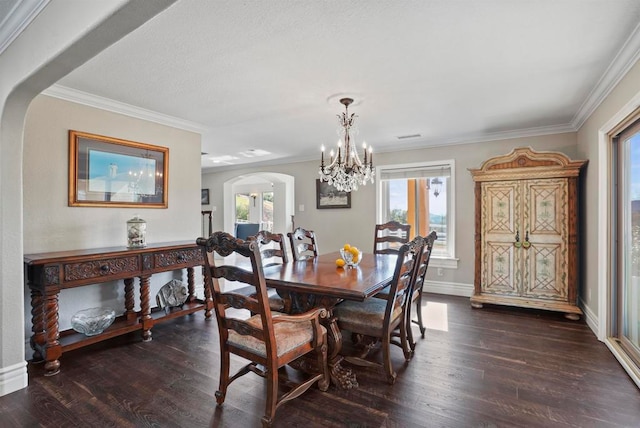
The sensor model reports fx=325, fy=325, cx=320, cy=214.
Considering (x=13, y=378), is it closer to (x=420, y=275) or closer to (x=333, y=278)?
(x=333, y=278)

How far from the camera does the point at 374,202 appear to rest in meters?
5.28

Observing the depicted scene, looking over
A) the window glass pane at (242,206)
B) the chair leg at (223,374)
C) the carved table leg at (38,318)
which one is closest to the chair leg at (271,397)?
the chair leg at (223,374)

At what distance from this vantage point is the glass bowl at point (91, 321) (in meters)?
2.71

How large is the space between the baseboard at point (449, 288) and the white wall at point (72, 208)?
3522 millimetres

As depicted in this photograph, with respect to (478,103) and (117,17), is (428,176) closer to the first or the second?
Answer: (478,103)

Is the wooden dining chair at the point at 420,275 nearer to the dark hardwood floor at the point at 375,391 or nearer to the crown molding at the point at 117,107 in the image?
the dark hardwood floor at the point at 375,391

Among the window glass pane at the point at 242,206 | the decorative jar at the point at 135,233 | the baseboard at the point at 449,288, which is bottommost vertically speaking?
the baseboard at the point at 449,288

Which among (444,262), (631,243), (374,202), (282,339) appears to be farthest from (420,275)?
(374,202)

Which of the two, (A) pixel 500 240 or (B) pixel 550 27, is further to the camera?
(A) pixel 500 240

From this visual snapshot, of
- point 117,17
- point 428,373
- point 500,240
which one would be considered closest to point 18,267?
point 117,17

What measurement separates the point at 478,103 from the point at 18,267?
13.1 feet

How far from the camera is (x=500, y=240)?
156 inches

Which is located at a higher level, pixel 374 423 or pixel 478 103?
pixel 478 103

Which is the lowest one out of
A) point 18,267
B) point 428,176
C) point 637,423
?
point 637,423
